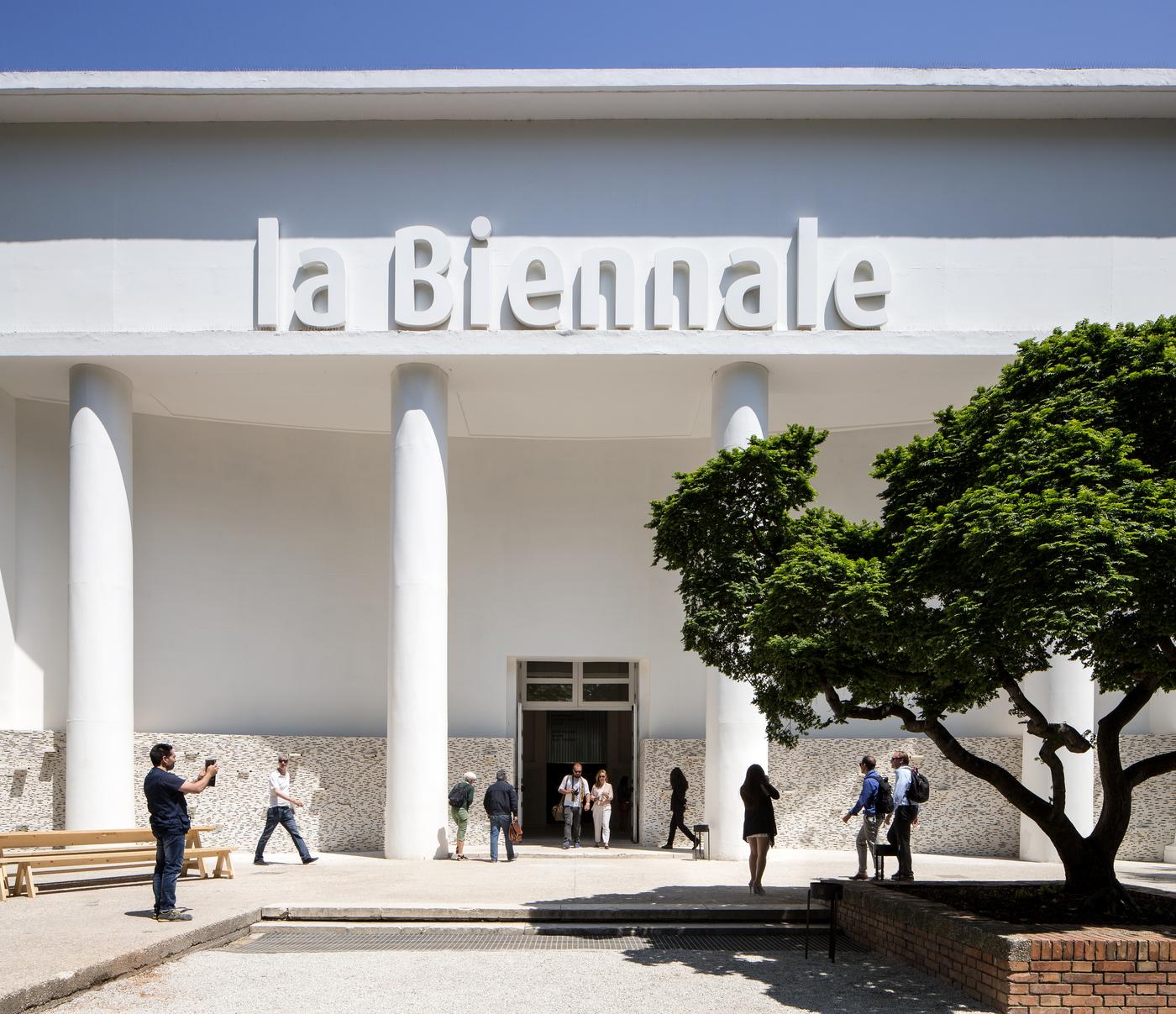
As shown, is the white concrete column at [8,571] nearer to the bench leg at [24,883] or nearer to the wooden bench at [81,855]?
the wooden bench at [81,855]

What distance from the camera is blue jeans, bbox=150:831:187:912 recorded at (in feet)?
34.4

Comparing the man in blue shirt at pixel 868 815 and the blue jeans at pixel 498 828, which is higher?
the man in blue shirt at pixel 868 815

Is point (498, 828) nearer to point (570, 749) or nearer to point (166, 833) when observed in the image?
point (570, 749)

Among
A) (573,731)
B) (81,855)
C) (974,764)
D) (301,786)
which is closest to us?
(974,764)

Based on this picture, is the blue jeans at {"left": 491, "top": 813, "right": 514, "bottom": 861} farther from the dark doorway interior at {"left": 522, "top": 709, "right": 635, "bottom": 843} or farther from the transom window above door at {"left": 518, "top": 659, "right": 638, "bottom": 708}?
the dark doorway interior at {"left": 522, "top": 709, "right": 635, "bottom": 843}

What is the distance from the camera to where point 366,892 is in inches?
510

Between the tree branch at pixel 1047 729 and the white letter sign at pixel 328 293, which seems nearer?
the tree branch at pixel 1047 729

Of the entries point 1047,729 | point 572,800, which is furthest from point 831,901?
point 572,800

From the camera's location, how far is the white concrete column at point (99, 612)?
1714cm

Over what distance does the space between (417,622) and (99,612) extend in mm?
4728

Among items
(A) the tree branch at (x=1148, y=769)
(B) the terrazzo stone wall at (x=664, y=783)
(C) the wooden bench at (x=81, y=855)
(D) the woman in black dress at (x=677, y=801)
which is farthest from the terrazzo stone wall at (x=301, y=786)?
(A) the tree branch at (x=1148, y=769)

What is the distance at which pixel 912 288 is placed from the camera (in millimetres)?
17344

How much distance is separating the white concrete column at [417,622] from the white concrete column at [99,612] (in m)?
4.03

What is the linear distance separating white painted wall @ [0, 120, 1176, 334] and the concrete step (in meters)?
8.94
